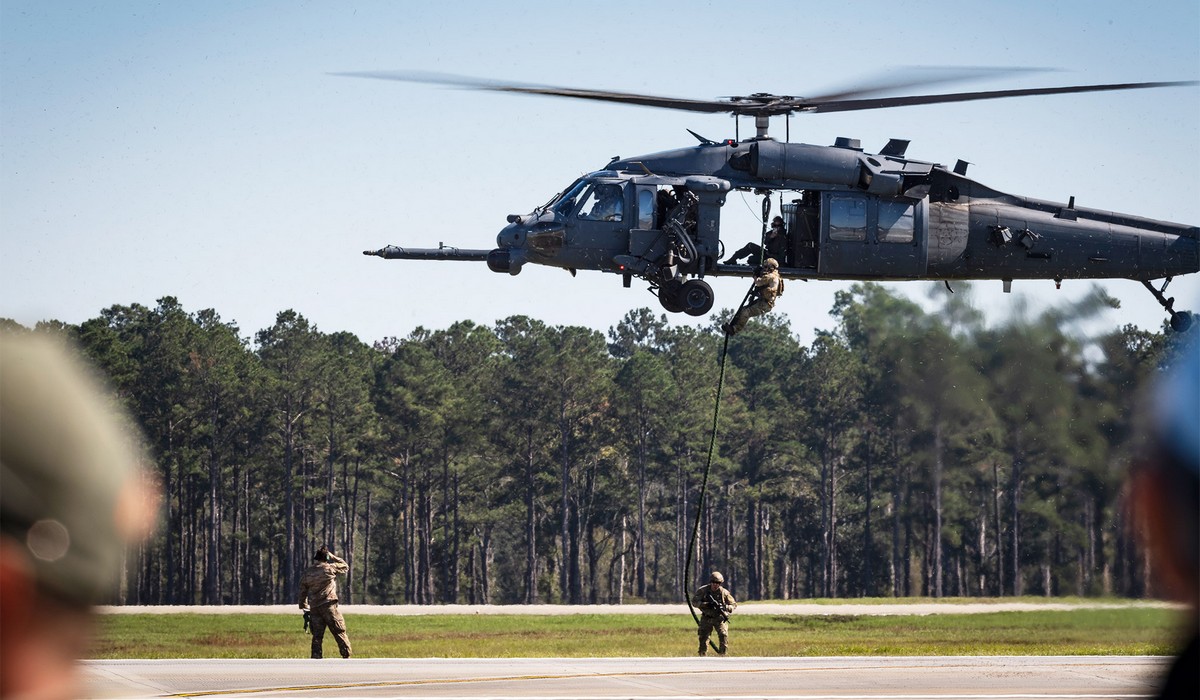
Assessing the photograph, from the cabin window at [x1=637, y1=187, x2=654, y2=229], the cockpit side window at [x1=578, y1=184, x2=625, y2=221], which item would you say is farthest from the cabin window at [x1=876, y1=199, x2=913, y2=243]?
the cockpit side window at [x1=578, y1=184, x2=625, y2=221]

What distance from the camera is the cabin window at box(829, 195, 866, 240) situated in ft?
73.9

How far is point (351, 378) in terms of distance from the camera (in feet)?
261

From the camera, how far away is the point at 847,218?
889 inches

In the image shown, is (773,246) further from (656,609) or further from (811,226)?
(656,609)

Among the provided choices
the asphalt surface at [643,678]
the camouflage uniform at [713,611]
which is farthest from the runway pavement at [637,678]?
the camouflage uniform at [713,611]

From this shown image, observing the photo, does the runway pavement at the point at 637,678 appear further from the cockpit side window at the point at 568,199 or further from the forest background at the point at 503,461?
the forest background at the point at 503,461

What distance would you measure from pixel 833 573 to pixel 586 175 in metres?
63.5

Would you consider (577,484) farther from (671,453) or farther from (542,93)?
(542,93)

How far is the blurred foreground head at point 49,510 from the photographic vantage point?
4.56 feet

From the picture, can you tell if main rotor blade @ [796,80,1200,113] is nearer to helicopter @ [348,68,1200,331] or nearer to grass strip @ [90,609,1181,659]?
helicopter @ [348,68,1200,331]

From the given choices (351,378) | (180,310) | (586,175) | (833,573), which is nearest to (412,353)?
→ (351,378)

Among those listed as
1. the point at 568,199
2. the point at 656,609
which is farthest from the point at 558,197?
the point at 656,609

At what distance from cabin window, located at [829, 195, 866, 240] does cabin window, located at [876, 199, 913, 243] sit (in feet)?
1.05

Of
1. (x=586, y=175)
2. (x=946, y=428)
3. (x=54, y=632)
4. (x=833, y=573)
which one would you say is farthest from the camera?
(x=833, y=573)
